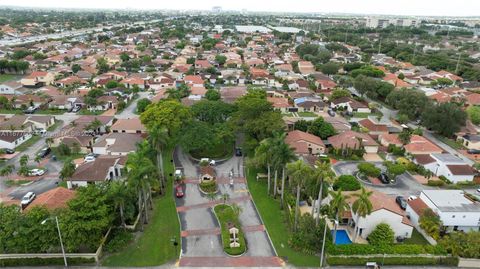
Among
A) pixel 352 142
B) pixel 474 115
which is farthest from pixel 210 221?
pixel 474 115

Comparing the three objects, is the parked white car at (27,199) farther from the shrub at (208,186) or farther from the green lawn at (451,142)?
the green lawn at (451,142)

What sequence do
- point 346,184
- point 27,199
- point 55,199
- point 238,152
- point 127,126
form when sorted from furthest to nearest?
point 127,126 < point 238,152 < point 346,184 < point 27,199 < point 55,199

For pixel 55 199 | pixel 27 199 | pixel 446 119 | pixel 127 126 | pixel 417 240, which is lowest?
pixel 417 240

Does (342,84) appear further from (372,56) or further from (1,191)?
(1,191)

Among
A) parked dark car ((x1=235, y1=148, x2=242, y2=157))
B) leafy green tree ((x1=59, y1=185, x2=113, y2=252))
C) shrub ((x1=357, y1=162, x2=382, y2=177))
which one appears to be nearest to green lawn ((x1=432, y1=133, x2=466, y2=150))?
shrub ((x1=357, y1=162, x2=382, y2=177))

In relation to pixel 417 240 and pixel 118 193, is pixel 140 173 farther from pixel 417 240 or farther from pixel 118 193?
pixel 417 240

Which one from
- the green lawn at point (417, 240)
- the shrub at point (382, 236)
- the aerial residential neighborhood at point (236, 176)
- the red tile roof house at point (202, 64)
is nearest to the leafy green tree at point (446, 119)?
the aerial residential neighborhood at point (236, 176)

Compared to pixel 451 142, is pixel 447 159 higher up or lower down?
higher up
